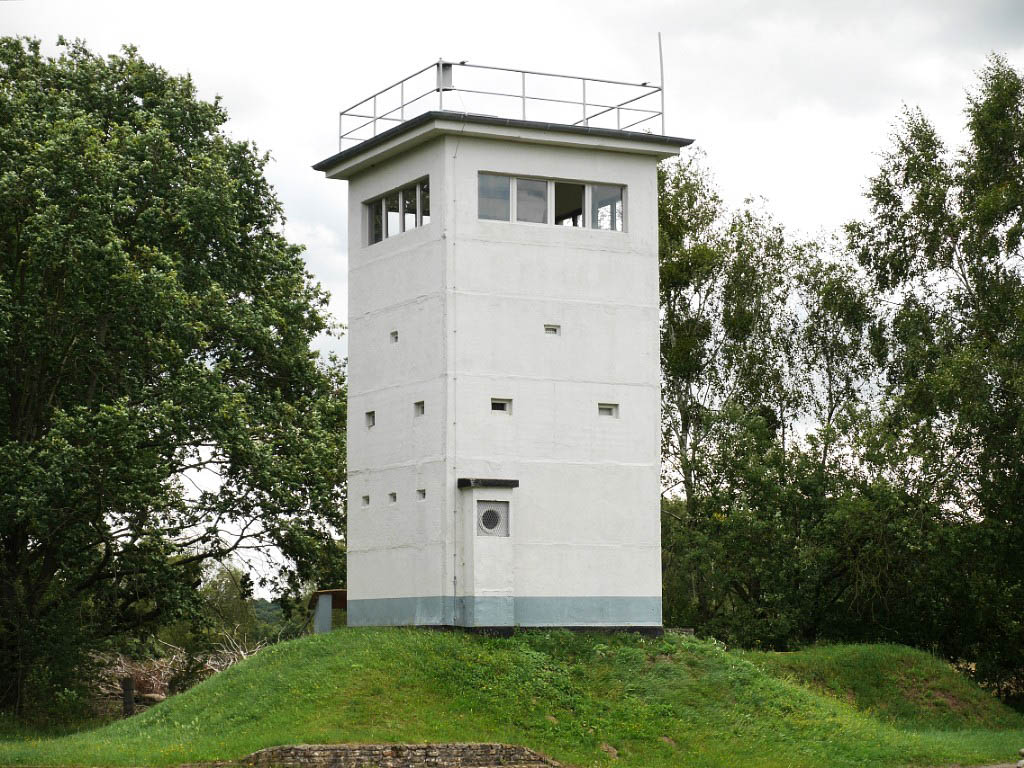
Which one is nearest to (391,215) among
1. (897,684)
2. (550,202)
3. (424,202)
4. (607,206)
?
(424,202)

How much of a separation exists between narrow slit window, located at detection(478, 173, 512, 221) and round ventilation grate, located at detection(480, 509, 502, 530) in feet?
Answer: 20.6

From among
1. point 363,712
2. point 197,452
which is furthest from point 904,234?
point 363,712

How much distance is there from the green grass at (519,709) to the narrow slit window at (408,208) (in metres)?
8.91

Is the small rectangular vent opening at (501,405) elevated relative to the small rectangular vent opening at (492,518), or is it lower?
elevated

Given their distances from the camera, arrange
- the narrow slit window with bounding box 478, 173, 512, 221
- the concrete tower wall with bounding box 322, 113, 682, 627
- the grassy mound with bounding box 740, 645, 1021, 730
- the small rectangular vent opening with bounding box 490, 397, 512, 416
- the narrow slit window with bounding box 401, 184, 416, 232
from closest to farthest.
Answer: the concrete tower wall with bounding box 322, 113, 682, 627, the small rectangular vent opening with bounding box 490, 397, 512, 416, the narrow slit window with bounding box 478, 173, 512, 221, the narrow slit window with bounding box 401, 184, 416, 232, the grassy mound with bounding box 740, 645, 1021, 730

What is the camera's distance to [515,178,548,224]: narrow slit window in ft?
97.5

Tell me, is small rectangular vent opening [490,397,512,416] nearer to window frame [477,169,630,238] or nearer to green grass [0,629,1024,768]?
window frame [477,169,630,238]

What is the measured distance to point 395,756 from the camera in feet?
73.5

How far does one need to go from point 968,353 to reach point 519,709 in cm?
1754

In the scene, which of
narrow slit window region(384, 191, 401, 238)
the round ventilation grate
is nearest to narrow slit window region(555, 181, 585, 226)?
narrow slit window region(384, 191, 401, 238)

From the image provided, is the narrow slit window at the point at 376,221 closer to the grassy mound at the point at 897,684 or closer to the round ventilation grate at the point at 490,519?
the round ventilation grate at the point at 490,519

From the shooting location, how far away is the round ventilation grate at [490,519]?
27.9 metres

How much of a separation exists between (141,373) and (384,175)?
353 inches

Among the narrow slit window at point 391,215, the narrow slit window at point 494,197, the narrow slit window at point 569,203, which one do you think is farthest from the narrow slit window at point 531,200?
the narrow slit window at point 391,215
